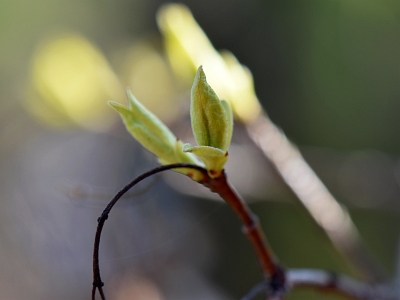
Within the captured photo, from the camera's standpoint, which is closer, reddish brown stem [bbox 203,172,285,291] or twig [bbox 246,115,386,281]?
reddish brown stem [bbox 203,172,285,291]

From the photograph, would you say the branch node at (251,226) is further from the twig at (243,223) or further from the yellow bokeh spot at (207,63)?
the yellow bokeh spot at (207,63)

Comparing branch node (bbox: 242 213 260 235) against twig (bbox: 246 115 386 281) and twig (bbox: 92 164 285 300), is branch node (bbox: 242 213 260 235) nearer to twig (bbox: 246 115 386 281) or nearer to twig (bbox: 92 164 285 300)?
twig (bbox: 92 164 285 300)

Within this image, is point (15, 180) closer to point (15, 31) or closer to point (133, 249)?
point (133, 249)

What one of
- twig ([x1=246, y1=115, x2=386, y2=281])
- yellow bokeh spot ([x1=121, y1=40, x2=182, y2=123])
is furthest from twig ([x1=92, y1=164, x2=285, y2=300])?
yellow bokeh spot ([x1=121, y1=40, x2=182, y2=123])

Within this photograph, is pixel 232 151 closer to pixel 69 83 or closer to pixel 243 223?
pixel 69 83

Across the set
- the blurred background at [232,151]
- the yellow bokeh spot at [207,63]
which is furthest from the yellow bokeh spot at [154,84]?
the yellow bokeh spot at [207,63]

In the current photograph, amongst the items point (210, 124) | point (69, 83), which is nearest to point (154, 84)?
A: point (69, 83)
